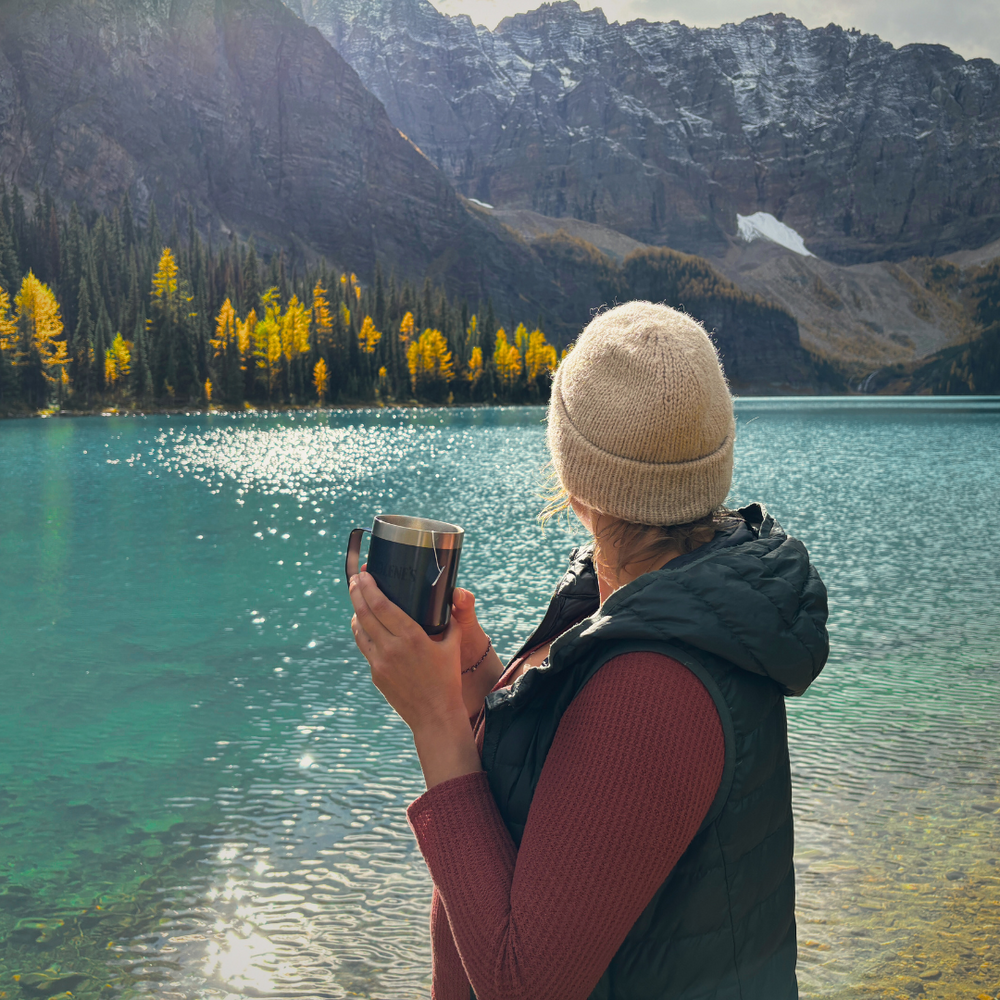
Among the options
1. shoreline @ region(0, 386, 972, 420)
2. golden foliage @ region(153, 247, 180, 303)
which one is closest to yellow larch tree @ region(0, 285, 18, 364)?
shoreline @ region(0, 386, 972, 420)

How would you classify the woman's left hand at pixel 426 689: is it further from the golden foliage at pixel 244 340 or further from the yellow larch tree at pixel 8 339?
the golden foliage at pixel 244 340

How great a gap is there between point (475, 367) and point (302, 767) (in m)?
127

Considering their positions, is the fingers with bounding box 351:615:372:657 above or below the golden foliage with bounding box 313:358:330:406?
below

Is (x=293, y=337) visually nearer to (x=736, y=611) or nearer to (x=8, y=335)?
(x=8, y=335)

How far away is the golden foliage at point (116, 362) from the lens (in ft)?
333

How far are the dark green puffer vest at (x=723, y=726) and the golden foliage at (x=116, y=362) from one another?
10947cm

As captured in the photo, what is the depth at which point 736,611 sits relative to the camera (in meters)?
1.72

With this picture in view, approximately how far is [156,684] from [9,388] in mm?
89746

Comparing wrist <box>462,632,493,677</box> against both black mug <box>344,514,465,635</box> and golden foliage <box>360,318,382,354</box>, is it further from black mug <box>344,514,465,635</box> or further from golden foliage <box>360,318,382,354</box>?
golden foliage <box>360,318,382,354</box>

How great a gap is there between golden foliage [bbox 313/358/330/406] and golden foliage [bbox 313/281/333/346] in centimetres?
604

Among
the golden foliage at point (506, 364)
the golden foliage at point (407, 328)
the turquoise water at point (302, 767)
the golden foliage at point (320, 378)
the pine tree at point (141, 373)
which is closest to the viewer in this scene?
the turquoise water at point (302, 767)

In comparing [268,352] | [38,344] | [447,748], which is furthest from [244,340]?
[447,748]

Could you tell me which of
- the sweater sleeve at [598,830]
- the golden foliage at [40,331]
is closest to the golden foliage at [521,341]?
the golden foliage at [40,331]

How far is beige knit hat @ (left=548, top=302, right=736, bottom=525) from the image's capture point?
73.2 inches
